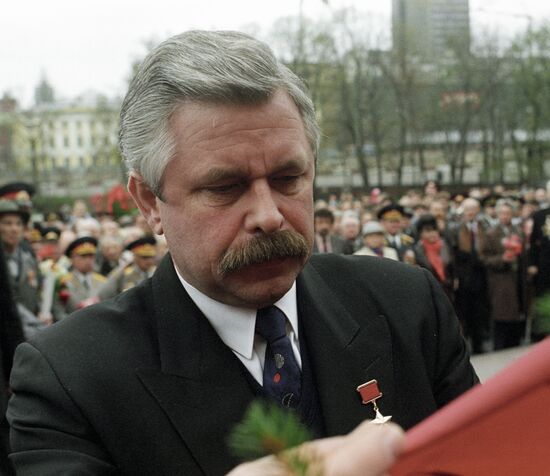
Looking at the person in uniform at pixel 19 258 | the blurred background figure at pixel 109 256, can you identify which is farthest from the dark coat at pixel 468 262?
the person in uniform at pixel 19 258

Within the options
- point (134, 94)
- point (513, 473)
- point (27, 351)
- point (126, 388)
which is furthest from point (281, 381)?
point (513, 473)

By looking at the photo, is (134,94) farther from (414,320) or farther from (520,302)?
(520,302)

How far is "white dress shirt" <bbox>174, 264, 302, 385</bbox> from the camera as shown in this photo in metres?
1.75

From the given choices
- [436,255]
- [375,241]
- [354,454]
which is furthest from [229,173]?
[436,255]

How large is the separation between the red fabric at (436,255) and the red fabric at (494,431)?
9119 mm

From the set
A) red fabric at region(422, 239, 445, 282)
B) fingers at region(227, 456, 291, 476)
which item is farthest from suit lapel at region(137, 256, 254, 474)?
red fabric at region(422, 239, 445, 282)

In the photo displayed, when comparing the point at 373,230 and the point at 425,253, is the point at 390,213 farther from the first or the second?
the point at 373,230

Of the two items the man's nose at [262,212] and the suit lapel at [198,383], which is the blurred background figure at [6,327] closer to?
the suit lapel at [198,383]

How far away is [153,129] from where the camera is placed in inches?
69.5

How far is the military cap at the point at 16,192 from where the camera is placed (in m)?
7.93

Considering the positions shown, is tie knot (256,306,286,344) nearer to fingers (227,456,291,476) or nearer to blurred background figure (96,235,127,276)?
fingers (227,456,291,476)

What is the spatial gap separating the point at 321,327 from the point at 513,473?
3.06 feet

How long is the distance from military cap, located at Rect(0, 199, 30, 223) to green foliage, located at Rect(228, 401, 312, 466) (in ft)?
22.0

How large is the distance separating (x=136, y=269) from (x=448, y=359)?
19.6ft
